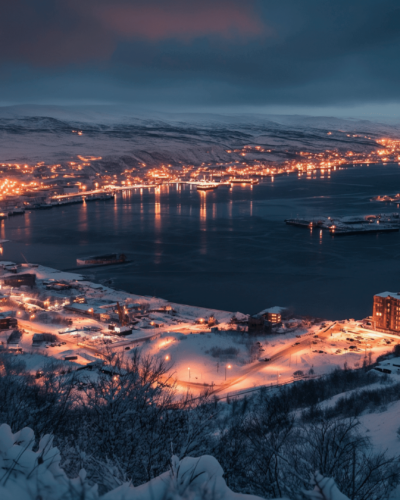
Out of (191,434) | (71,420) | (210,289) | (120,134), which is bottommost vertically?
(210,289)

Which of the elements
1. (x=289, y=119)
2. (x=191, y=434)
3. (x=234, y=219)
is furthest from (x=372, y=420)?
(x=289, y=119)

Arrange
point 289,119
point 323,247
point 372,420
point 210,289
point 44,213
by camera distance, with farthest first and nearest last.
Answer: point 289,119 → point 44,213 → point 323,247 → point 210,289 → point 372,420

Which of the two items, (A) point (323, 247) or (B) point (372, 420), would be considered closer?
(B) point (372, 420)

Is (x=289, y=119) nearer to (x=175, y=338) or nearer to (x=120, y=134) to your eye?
(x=120, y=134)

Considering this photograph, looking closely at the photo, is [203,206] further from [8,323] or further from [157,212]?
[8,323]

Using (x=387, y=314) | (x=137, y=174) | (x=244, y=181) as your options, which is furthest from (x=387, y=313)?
(x=137, y=174)

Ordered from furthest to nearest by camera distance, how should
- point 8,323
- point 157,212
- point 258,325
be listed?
1. point 157,212
2. point 258,325
3. point 8,323

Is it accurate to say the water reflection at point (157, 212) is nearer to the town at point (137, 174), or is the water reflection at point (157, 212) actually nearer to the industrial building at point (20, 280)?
the town at point (137, 174)

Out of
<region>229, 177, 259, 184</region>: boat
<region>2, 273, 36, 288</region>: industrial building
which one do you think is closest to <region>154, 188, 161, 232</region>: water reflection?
<region>2, 273, 36, 288</region>: industrial building
